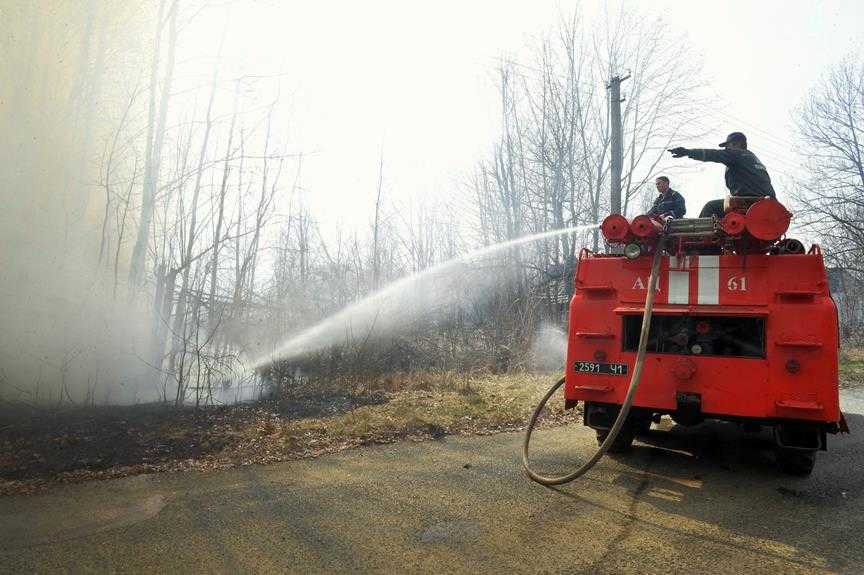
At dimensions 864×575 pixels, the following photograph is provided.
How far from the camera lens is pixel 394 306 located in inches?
619

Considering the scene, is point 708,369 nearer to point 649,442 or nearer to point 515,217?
point 649,442

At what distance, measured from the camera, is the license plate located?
4.89 metres

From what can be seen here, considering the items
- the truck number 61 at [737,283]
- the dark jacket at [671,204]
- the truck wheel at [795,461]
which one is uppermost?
the dark jacket at [671,204]

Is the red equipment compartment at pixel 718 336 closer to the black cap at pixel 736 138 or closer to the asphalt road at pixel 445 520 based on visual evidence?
the asphalt road at pixel 445 520

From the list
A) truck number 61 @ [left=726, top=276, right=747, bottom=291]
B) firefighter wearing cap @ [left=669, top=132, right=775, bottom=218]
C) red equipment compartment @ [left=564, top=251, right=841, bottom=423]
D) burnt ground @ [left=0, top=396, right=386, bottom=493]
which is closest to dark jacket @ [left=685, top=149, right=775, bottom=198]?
firefighter wearing cap @ [left=669, top=132, right=775, bottom=218]

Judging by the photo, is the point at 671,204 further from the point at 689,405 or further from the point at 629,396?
the point at 629,396

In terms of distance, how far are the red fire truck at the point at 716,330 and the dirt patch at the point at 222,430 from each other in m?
2.21

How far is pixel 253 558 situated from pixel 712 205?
557 centimetres

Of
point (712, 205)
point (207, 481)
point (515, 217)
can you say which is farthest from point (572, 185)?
point (207, 481)

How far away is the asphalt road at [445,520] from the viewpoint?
10.0 ft

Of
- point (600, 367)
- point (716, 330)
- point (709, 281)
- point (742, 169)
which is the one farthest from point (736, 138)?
point (600, 367)

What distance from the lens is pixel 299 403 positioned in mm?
8320

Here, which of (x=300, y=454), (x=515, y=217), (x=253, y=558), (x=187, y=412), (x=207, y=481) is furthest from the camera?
(x=515, y=217)

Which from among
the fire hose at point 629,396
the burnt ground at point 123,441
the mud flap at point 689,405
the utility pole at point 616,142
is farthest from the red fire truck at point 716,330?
the utility pole at point 616,142
